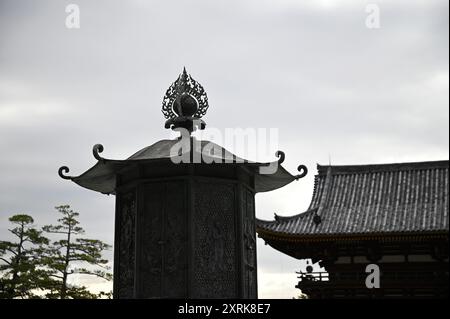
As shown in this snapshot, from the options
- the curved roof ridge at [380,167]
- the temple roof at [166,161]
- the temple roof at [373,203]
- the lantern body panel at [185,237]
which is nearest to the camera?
the lantern body panel at [185,237]

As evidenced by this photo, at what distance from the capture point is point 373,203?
21484 millimetres

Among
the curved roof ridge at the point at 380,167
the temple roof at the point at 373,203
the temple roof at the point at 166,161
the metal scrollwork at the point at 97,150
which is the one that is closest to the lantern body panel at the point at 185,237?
the temple roof at the point at 166,161

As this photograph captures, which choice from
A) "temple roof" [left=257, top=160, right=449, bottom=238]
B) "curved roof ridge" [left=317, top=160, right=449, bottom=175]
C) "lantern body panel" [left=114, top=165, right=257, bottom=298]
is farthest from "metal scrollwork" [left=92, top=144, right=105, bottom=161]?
"curved roof ridge" [left=317, top=160, right=449, bottom=175]

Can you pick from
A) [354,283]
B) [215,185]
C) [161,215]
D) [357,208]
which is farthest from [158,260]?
[357,208]

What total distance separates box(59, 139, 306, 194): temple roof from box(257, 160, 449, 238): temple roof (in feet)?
44.7

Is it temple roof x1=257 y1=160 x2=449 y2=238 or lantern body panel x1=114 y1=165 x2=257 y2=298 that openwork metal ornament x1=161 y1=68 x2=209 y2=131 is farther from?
temple roof x1=257 y1=160 x2=449 y2=238

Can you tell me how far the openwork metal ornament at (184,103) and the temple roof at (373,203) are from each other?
13786 mm

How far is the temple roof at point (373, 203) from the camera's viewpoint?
63.7 ft

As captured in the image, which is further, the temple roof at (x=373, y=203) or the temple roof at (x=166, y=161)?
the temple roof at (x=373, y=203)

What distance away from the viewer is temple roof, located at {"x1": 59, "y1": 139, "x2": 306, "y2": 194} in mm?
5176

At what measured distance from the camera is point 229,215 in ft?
17.3

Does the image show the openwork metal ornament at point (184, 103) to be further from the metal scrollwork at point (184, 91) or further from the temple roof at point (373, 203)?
the temple roof at point (373, 203)
